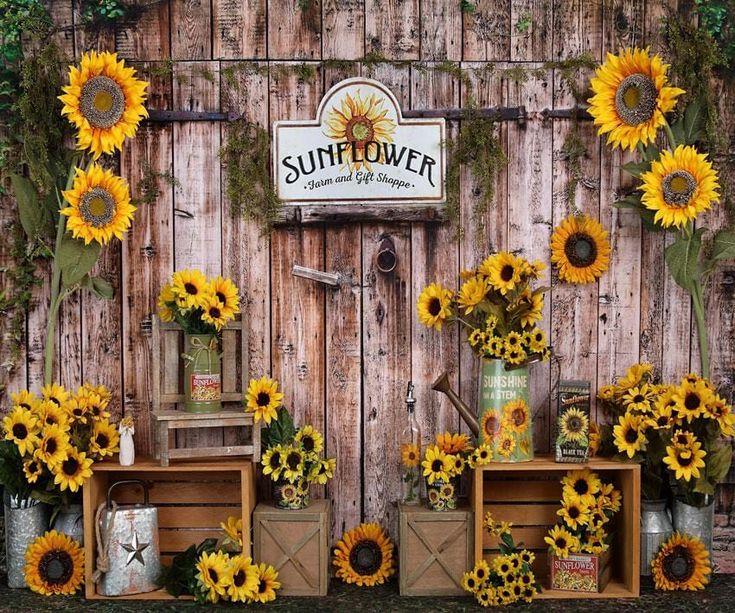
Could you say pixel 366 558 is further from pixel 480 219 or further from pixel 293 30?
pixel 293 30

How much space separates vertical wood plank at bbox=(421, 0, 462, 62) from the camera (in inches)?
120

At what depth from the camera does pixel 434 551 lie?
281cm

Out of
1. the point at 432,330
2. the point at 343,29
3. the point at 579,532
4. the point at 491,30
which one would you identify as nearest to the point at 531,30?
the point at 491,30

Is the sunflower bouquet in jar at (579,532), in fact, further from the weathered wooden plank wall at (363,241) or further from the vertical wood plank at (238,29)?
the vertical wood plank at (238,29)

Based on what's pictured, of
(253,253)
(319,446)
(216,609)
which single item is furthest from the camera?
(253,253)

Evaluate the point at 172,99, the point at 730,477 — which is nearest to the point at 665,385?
the point at 730,477

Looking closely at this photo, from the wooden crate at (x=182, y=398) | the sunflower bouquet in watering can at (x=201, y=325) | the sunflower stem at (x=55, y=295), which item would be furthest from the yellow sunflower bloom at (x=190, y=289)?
the sunflower stem at (x=55, y=295)

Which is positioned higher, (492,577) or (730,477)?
(730,477)

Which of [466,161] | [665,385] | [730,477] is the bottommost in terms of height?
[730,477]

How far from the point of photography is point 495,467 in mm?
2787

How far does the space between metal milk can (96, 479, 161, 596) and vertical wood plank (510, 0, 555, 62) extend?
1980mm

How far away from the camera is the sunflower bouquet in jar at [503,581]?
2.71 metres

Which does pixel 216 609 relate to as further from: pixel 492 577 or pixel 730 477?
pixel 730 477

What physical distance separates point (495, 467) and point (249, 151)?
1.34 metres
